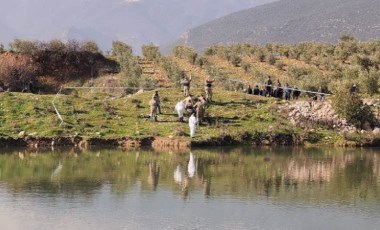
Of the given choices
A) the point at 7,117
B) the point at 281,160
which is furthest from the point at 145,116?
the point at 281,160

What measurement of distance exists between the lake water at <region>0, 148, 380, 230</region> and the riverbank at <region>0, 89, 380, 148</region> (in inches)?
113

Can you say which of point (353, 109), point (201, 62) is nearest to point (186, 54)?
point (201, 62)

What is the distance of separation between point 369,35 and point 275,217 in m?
142

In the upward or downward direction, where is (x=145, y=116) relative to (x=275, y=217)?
upward

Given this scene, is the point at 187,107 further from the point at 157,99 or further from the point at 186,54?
the point at 186,54

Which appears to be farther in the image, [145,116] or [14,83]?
[14,83]

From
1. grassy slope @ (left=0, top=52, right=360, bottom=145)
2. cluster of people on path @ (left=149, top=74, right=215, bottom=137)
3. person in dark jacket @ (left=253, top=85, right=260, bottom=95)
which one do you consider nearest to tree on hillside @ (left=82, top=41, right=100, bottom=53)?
grassy slope @ (left=0, top=52, right=360, bottom=145)

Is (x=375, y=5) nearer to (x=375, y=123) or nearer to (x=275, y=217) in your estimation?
(x=375, y=123)

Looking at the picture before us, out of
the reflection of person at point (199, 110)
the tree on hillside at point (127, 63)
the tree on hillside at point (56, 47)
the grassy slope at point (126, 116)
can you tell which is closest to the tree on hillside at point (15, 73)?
the tree on hillside at point (56, 47)

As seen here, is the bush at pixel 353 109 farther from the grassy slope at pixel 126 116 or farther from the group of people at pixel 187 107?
the group of people at pixel 187 107

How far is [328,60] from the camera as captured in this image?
7988 cm

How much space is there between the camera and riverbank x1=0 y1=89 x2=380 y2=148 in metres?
46.9

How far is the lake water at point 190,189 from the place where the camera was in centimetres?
2570

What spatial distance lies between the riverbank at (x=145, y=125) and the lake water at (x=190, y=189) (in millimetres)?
2876
